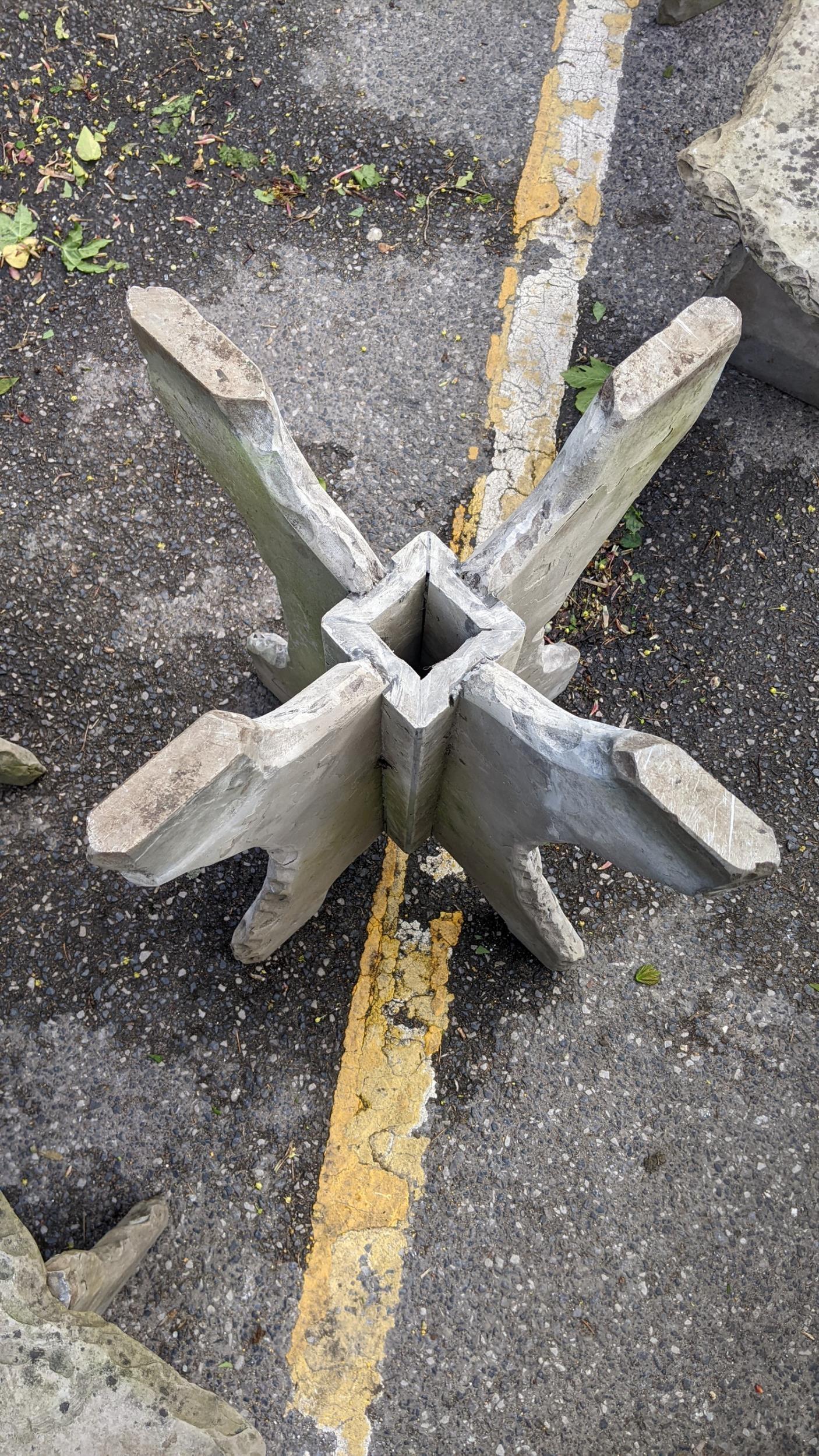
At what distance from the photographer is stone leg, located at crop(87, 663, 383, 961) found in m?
1.88

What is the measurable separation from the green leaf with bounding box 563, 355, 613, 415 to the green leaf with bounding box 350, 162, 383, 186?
4.29 ft

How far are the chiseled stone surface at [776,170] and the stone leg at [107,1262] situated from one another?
3.70 meters

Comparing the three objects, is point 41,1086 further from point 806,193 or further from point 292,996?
point 806,193

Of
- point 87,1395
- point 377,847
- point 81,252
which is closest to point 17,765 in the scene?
point 377,847

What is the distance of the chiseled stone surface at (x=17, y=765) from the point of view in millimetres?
3303

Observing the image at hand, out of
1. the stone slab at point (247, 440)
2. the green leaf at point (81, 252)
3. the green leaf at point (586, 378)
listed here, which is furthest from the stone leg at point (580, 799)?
the green leaf at point (81, 252)

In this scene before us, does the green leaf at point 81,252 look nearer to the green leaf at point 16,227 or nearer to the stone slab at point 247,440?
the green leaf at point 16,227

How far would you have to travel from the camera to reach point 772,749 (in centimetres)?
369

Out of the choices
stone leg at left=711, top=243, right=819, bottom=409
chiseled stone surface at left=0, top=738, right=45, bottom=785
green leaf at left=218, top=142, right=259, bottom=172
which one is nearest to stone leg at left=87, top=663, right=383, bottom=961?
chiseled stone surface at left=0, top=738, right=45, bottom=785

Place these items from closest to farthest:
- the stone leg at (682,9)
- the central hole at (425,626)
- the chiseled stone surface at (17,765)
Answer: the central hole at (425,626) < the chiseled stone surface at (17,765) < the stone leg at (682,9)

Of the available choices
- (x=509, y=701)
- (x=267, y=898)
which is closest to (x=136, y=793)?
(x=509, y=701)

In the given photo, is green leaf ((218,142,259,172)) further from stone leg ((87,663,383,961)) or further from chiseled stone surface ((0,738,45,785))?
stone leg ((87,663,383,961))

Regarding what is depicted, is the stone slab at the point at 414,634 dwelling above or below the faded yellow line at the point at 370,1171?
above

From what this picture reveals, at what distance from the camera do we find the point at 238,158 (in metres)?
4.53
